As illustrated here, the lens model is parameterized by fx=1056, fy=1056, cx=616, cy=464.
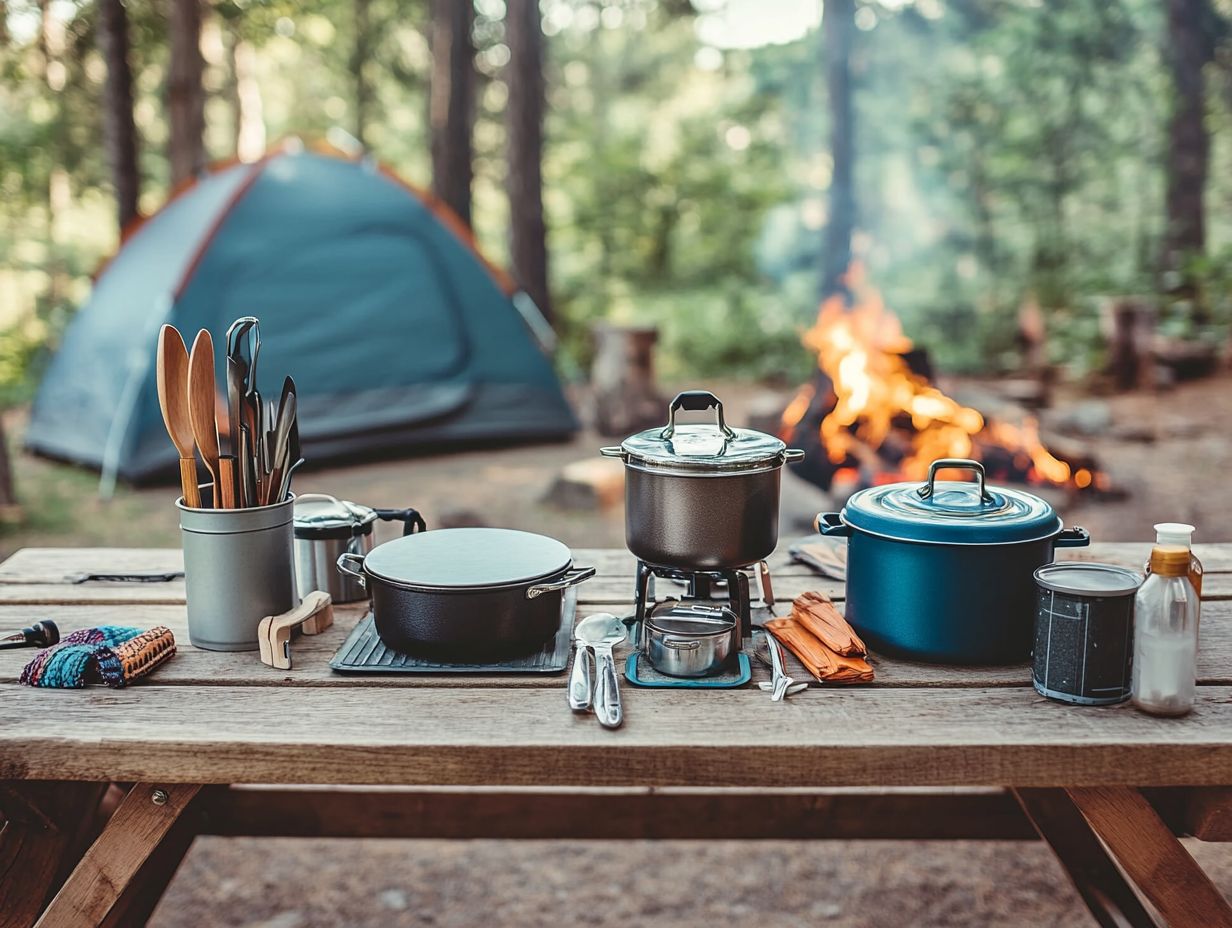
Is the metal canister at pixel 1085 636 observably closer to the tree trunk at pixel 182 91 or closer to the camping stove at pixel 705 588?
the camping stove at pixel 705 588


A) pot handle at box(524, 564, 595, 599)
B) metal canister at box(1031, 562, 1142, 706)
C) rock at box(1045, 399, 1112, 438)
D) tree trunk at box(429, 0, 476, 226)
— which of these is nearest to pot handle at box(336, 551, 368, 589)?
pot handle at box(524, 564, 595, 599)

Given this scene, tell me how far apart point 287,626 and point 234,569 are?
0.11 meters

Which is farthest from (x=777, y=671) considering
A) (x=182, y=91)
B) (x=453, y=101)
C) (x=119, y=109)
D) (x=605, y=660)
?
(x=119, y=109)

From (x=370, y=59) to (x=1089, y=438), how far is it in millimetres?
11163

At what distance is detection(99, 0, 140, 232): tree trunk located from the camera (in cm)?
783

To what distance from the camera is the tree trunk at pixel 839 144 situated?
8.30 meters

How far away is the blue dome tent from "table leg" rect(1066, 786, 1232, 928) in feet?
16.6

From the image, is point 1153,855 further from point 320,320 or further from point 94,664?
point 320,320

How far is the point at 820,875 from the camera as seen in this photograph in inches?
95.4

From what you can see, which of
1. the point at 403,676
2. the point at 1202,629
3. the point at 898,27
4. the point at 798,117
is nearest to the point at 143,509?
the point at 403,676

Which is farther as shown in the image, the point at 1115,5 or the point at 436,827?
the point at 1115,5

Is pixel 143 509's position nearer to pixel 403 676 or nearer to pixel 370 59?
pixel 403 676

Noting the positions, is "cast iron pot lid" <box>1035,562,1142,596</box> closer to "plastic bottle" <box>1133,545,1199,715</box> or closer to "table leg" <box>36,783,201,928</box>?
"plastic bottle" <box>1133,545,1199,715</box>

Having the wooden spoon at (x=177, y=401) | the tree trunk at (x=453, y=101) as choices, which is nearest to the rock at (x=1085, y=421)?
the tree trunk at (x=453, y=101)
